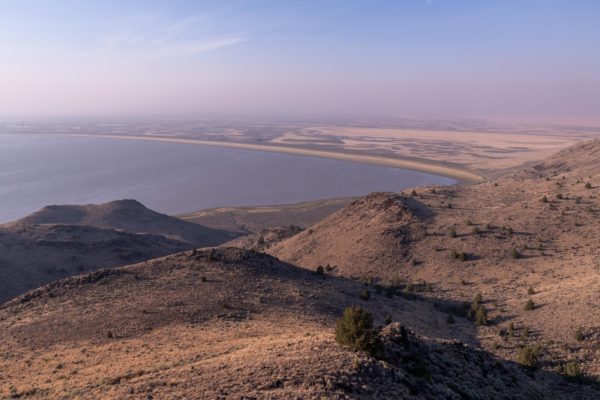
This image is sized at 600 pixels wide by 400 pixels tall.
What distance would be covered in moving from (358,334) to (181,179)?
11375 cm

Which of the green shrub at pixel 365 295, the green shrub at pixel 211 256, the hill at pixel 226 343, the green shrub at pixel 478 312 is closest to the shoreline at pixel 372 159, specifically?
the green shrub at pixel 478 312

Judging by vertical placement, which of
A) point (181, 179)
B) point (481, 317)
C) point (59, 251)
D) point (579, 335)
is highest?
point (579, 335)

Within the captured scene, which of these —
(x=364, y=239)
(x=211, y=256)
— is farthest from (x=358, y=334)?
(x=364, y=239)

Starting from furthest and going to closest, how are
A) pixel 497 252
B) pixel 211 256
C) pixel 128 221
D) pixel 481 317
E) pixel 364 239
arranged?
1. pixel 128 221
2. pixel 364 239
3. pixel 497 252
4. pixel 211 256
5. pixel 481 317

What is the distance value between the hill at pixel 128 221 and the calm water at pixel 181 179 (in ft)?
65.0

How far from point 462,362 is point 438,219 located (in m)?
25.1

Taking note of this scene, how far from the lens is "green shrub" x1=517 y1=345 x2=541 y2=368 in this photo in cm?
1488

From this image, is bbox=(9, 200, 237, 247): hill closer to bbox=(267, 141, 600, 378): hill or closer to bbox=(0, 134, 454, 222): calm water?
bbox=(0, 134, 454, 222): calm water

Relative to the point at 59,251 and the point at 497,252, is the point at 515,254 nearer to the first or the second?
the point at 497,252

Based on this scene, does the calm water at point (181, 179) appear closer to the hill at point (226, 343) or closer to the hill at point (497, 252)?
the hill at point (497, 252)

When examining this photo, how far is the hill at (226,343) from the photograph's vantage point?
9984 millimetres

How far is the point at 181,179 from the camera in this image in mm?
119125

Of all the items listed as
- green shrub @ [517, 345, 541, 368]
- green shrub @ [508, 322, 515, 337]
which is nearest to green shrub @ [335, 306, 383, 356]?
green shrub @ [517, 345, 541, 368]

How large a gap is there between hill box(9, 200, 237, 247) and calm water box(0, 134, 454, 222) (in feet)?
65.0
